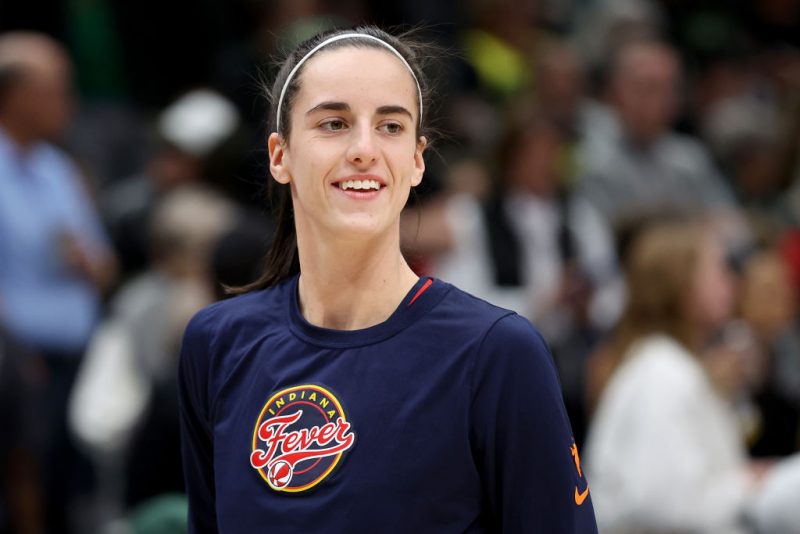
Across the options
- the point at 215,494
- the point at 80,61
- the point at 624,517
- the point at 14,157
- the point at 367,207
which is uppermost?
the point at 80,61

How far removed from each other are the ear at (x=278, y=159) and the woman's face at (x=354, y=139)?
7cm

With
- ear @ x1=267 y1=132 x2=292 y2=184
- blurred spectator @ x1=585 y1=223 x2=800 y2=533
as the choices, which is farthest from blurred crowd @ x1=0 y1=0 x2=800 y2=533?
ear @ x1=267 y1=132 x2=292 y2=184

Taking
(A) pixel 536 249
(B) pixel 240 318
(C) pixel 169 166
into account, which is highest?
(C) pixel 169 166

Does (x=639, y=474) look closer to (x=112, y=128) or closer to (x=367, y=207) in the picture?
(x=367, y=207)

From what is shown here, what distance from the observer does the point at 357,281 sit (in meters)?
2.36

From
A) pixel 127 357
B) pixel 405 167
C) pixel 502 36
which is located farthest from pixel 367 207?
pixel 502 36

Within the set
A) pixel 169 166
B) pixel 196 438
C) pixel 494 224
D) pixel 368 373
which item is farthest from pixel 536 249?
pixel 368 373

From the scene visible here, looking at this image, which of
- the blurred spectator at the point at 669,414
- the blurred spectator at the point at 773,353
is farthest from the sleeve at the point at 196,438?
the blurred spectator at the point at 773,353

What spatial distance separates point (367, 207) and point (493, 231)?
441cm

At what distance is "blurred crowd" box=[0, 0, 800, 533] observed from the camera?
14.1 ft

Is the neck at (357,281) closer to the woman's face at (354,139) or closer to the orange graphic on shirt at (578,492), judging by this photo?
the woman's face at (354,139)

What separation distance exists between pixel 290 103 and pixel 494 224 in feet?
14.2

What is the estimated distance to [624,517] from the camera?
4.20 metres

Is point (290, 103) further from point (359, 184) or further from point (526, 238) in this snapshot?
point (526, 238)
